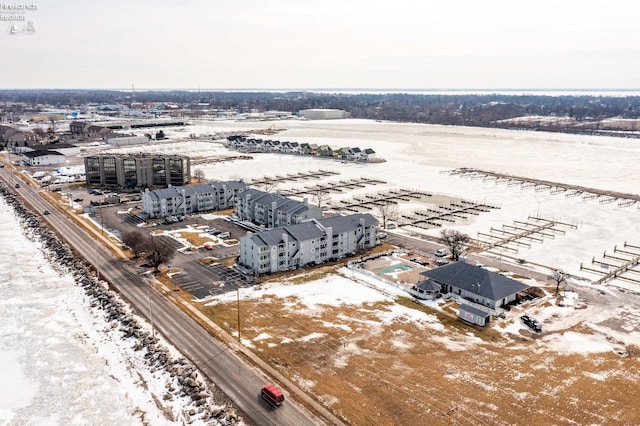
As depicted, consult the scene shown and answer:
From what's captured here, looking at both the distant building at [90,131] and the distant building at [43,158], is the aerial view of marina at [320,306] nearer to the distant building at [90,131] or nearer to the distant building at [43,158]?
the distant building at [43,158]

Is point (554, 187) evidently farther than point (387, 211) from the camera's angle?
A: Yes

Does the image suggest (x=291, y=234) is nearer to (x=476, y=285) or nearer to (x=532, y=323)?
(x=476, y=285)

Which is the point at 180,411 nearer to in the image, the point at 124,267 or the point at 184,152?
the point at 124,267

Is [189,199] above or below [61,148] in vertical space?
below

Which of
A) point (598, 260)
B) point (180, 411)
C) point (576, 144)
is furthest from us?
point (576, 144)

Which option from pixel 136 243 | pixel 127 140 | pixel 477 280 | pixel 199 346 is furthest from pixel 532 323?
pixel 127 140

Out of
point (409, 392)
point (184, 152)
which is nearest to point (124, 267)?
point (409, 392)

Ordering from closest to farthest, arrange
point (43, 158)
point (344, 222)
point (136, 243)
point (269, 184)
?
point (136, 243), point (344, 222), point (269, 184), point (43, 158)

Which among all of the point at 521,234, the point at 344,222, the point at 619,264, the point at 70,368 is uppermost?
the point at 344,222
